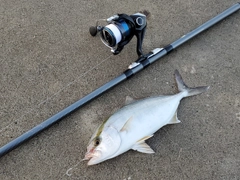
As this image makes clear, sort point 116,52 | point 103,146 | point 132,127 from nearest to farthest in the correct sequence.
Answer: point 103,146, point 132,127, point 116,52

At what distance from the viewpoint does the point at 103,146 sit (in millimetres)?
2223

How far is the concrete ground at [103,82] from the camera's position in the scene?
2438 millimetres

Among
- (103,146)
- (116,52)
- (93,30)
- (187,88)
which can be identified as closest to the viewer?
(103,146)

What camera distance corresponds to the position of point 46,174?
2361mm

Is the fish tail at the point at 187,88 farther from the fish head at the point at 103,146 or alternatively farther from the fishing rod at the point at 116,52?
the fish head at the point at 103,146

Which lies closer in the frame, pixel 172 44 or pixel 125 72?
pixel 125 72

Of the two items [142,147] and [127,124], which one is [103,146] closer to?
[127,124]

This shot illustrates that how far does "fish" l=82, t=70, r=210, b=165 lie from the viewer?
2244 mm

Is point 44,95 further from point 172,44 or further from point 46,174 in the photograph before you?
point 172,44

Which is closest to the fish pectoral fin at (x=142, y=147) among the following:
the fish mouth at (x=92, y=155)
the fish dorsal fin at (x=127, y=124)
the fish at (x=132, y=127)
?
the fish at (x=132, y=127)

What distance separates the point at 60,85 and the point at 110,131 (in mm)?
741

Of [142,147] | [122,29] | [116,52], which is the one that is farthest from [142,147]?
[122,29]

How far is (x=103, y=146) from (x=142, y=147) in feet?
1.18

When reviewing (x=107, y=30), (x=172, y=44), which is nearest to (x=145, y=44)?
(x=172, y=44)
